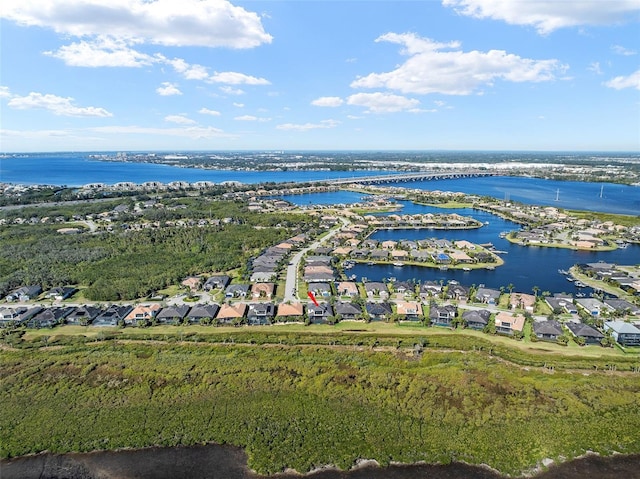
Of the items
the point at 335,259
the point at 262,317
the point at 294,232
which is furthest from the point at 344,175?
the point at 262,317

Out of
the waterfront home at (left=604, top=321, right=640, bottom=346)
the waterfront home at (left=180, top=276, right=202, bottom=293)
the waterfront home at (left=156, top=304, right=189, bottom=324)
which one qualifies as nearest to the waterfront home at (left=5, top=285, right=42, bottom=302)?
the waterfront home at (left=180, top=276, right=202, bottom=293)

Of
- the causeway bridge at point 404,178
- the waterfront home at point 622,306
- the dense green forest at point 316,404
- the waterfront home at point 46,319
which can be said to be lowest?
the dense green forest at point 316,404

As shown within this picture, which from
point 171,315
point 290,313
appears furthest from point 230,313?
point 290,313

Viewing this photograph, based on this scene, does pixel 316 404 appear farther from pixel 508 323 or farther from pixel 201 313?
pixel 508 323

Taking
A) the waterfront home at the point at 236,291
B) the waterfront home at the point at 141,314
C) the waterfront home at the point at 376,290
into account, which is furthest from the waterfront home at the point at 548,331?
the waterfront home at the point at 141,314

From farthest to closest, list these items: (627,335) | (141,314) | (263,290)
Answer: (263,290), (141,314), (627,335)

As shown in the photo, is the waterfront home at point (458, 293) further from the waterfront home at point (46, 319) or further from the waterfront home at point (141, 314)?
the waterfront home at point (46, 319)
